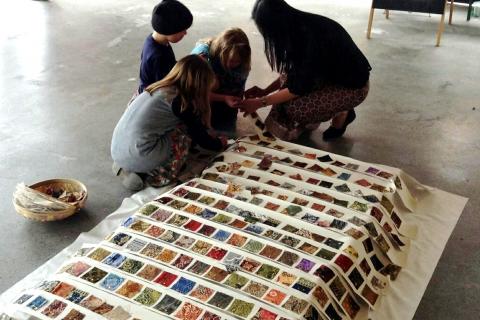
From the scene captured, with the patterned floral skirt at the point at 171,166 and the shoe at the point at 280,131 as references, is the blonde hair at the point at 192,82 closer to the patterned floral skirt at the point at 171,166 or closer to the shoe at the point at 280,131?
the patterned floral skirt at the point at 171,166

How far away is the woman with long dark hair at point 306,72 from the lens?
102 inches

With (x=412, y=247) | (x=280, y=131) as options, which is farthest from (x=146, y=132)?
(x=412, y=247)

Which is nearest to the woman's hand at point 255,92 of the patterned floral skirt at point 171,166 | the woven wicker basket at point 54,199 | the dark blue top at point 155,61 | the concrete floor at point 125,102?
the concrete floor at point 125,102

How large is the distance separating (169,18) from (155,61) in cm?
23

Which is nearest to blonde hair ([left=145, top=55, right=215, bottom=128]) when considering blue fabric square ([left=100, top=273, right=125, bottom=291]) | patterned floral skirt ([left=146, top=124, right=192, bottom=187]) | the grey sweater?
the grey sweater

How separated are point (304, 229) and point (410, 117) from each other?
1.59 m

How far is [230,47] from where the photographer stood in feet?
9.27

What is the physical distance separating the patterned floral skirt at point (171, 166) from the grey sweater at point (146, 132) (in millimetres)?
24

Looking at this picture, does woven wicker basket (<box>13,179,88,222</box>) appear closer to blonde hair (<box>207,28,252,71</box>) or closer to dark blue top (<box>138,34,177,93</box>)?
dark blue top (<box>138,34,177,93</box>)

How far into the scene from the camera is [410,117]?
3334 millimetres

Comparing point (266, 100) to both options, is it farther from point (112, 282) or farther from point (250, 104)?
point (112, 282)

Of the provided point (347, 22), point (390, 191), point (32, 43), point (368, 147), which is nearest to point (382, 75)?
point (368, 147)

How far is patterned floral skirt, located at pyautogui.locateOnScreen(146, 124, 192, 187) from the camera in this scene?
8.48ft

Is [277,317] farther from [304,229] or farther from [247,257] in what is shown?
[304,229]
